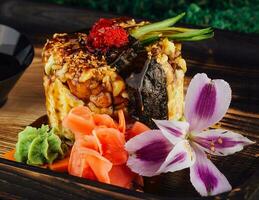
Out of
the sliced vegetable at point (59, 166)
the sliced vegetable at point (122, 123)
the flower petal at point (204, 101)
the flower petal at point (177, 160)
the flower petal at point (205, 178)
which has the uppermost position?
the flower petal at point (204, 101)

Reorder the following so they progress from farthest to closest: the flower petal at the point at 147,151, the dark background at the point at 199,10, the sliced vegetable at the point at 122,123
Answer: the dark background at the point at 199,10 < the sliced vegetable at the point at 122,123 < the flower petal at the point at 147,151

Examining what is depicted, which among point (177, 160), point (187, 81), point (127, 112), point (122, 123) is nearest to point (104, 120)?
point (122, 123)

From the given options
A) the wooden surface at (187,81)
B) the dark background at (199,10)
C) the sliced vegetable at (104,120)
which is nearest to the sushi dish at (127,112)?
the sliced vegetable at (104,120)

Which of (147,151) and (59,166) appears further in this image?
(59,166)

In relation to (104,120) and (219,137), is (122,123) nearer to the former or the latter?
(104,120)

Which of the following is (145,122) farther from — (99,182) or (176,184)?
(99,182)

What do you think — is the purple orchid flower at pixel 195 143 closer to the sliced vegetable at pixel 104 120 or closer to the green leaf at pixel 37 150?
the sliced vegetable at pixel 104 120
